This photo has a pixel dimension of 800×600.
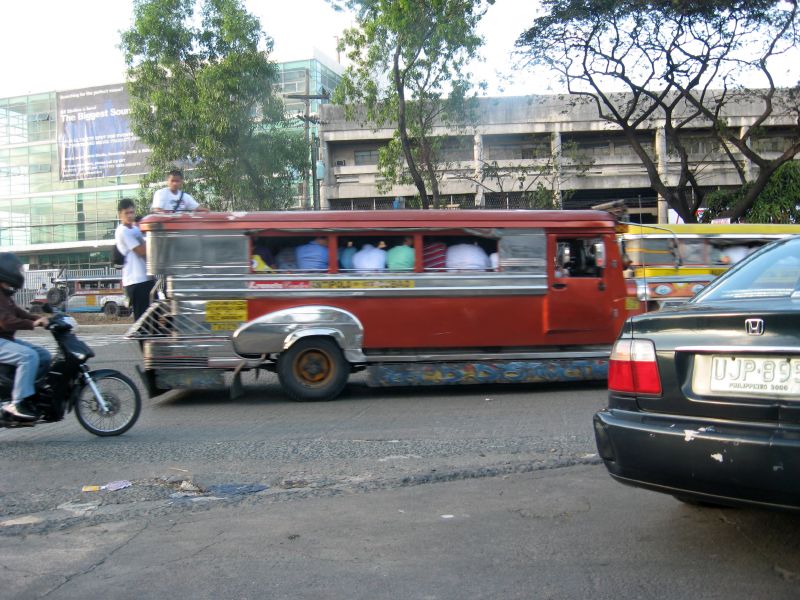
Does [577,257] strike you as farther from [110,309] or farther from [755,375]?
[110,309]

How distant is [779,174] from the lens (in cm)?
2928

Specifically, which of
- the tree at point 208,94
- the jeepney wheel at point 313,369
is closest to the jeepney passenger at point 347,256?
the jeepney wheel at point 313,369

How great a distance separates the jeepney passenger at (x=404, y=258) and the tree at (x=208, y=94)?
47.2 feet

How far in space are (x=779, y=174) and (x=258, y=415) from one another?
27995mm

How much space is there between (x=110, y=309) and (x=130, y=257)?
27.8 m

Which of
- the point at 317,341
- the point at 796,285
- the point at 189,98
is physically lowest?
the point at 317,341

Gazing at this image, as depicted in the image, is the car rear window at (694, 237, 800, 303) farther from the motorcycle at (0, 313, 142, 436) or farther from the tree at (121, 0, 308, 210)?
the tree at (121, 0, 308, 210)

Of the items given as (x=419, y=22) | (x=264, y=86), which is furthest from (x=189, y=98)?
(x=419, y=22)

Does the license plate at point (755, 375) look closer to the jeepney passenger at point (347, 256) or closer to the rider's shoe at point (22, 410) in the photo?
the rider's shoe at point (22, 410)

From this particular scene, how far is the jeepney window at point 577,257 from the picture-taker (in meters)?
9.04

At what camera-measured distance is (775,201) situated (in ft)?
95.1

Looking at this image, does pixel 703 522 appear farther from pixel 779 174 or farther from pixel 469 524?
pixel 779 174

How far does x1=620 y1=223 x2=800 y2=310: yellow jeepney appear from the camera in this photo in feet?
42.7

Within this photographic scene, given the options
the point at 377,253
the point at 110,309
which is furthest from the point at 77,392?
the point at 110,309
